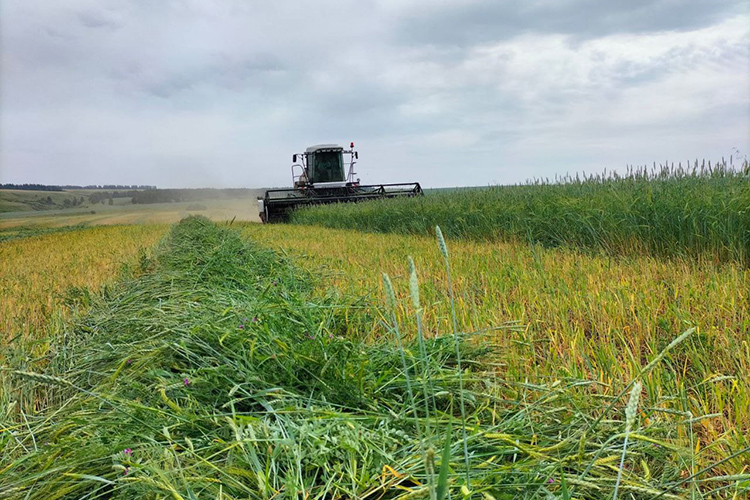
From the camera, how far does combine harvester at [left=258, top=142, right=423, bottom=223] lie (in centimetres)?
1705

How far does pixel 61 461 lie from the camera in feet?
4.96

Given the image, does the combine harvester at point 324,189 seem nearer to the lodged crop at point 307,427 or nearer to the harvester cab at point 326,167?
the harvester cab at point 326,167

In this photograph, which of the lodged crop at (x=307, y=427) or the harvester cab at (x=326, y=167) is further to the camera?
the harvester cab at (x=326, y=167)

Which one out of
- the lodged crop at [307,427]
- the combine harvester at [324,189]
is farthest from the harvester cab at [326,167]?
the lodged crop at [307,427]

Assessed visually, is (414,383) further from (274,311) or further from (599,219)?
(599,219)

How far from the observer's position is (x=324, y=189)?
18.0 meters

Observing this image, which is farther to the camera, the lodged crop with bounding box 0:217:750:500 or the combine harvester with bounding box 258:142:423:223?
the combine harvester with bounding box 258:142:423:223

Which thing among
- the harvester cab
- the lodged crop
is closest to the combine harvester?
the harvester cab

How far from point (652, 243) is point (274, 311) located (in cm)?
491

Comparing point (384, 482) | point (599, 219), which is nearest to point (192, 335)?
point (384, 482)

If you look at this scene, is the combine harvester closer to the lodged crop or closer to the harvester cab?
the harvester cab

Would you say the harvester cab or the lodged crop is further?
the harvester cab

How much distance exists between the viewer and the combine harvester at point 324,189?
55.9 ft

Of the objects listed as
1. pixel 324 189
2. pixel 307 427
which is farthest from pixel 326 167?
pixel 307 427
